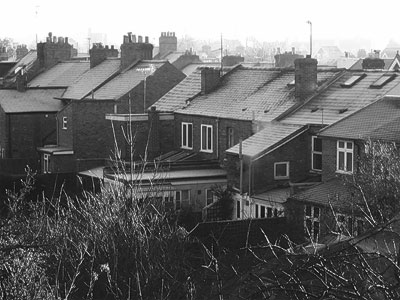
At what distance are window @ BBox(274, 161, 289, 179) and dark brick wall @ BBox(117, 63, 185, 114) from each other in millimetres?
15079

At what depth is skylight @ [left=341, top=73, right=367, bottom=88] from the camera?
143ft

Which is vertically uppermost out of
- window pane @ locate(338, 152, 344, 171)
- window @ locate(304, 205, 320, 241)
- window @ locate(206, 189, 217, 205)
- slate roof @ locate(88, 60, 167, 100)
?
slate roof @ locate(88, 60, 167, 100)

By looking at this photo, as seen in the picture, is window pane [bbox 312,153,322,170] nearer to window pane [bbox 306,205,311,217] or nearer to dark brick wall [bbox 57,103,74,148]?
window pane [bbox 306,205,311,217]

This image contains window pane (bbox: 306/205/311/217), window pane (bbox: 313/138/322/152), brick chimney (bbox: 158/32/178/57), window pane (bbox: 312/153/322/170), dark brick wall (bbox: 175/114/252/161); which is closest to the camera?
window pane (bbox: 306/205/311/217)

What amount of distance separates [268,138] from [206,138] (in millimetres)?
7657

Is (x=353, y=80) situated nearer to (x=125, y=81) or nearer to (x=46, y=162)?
(x=125, y=81)

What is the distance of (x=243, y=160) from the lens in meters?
41.0

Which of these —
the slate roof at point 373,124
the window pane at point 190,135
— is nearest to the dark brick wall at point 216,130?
the window pane at point 190,135

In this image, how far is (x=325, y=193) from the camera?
35.2m

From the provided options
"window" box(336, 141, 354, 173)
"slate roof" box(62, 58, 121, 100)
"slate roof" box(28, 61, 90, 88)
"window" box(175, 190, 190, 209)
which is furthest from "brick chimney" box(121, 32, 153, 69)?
"window" box(336, 141, 354, 173)

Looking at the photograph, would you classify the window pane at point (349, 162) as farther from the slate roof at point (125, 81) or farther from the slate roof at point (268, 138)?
the slate roof at point (125, 81)

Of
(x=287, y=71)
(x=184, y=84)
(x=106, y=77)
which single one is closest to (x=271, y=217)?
(x=287, y=71)

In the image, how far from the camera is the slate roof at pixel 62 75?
6449 centimetres

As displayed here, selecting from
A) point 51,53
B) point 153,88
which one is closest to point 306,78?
point 153,88
